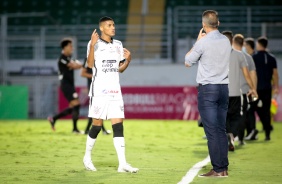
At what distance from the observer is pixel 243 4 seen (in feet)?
91.3

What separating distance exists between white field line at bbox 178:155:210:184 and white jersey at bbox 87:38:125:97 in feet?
4.49

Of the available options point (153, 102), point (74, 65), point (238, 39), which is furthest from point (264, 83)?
point (153, 102)

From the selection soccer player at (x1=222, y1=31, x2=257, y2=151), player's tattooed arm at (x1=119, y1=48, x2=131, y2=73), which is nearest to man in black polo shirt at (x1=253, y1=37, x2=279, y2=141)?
soccer player at (x1=222, y1=31, x2=257, y2=151)

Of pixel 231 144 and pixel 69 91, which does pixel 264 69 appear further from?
pixel 69 91

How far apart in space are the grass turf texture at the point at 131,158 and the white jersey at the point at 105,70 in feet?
3.38

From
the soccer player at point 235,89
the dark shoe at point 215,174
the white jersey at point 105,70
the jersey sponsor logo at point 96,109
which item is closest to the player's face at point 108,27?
the white jersey at point 105,70

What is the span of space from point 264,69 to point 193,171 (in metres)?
6.33

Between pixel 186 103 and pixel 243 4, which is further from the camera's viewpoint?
pixel 243 4

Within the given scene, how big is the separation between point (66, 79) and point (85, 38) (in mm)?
8761

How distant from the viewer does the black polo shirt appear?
14984 mm

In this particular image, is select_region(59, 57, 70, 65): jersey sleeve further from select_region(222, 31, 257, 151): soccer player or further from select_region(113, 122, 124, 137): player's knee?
select_region(113, 122, 124, 137): player's knee

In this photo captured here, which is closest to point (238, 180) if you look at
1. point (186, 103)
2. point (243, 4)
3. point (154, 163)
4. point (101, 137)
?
point (154, 163)

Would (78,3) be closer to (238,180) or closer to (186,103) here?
(186,103)

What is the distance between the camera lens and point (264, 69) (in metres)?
15.1
